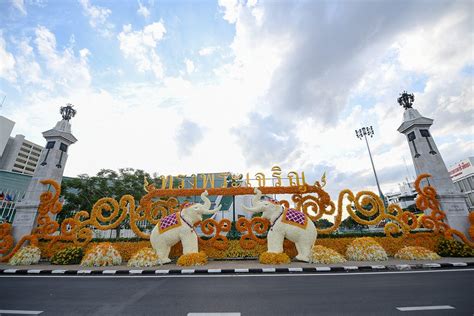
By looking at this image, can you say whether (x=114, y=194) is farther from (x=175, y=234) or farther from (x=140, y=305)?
(x=140, y=305)

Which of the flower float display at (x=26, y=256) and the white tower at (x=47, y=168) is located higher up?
the white tower at (x=47, y=168)

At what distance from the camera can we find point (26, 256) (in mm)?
9133

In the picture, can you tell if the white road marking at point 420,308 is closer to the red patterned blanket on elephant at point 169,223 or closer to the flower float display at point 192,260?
the flower float display at point 192,260

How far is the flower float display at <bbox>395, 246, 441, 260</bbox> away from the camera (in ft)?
27.2

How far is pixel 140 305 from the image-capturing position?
419cm

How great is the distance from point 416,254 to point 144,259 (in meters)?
11.0

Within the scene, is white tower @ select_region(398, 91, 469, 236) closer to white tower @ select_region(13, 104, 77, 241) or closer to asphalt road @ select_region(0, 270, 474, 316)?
asphalt road @ select_region(0, 270, 474, 316)

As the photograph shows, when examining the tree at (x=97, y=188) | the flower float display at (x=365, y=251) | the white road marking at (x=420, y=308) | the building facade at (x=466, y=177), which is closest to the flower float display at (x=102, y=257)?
the white road marking at (x=420, y=308)

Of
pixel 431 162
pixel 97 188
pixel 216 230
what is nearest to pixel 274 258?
pixel 216 230

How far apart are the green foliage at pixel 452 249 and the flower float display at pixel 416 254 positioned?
0.87 meters

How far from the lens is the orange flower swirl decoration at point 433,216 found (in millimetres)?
9219

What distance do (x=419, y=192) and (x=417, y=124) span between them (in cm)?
412

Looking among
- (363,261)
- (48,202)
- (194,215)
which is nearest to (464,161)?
(363,261)

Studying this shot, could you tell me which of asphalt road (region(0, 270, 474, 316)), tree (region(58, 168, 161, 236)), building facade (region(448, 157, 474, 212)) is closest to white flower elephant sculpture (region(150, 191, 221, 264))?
asphalt road (region(0, 270, 474, 316))
